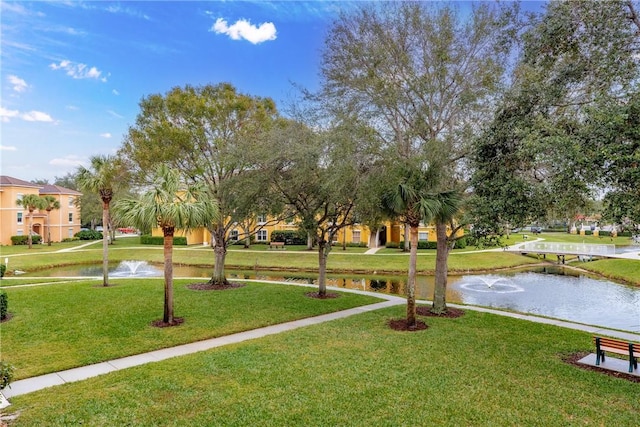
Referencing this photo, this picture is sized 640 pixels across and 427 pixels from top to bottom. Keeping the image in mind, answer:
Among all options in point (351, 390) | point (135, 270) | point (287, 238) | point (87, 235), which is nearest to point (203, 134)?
point (351, 390)

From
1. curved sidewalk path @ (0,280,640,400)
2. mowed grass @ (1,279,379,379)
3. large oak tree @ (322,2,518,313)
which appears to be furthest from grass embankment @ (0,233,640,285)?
large oak tree @ (322,2,518,313)

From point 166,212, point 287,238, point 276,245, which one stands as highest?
point 166,212

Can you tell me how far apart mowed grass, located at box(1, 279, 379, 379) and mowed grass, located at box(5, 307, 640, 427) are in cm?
186

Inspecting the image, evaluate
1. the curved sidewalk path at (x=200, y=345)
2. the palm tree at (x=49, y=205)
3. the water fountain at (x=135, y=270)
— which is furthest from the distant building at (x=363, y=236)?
the curved sidewalk path at (x=200, y=345)

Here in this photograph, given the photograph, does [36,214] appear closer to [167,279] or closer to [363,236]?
[363,236]

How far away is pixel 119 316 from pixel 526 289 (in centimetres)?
2286

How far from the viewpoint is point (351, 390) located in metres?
7.39

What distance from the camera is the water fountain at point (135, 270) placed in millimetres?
29353

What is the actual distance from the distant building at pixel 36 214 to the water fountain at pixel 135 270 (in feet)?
66.1

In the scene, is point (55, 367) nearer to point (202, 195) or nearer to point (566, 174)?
point (202, 195)

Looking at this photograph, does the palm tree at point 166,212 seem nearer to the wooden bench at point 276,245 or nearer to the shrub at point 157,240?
the wooden bench at point 276,245

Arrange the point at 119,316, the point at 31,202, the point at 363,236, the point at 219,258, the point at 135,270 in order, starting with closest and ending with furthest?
the point at 119,316 < the point at 219,258 < the point at 135,270 < the point at 363,236 < the point at 31,202

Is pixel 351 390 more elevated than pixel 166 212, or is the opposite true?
pixel 166 212

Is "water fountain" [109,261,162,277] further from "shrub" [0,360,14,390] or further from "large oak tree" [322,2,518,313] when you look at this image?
"shrub" [0,360,14,390]
